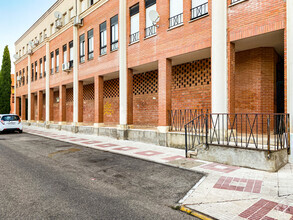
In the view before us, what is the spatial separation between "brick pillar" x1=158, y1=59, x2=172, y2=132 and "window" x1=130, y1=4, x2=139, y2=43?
294 cm

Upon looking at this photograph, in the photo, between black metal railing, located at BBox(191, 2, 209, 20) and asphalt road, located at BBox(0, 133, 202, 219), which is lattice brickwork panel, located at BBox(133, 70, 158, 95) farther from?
asphalt road, located at BBox(0, 133, 202, 219)

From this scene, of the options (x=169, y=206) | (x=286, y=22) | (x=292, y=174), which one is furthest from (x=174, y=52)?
(x=169, y=206)

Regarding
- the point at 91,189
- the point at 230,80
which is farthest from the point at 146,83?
the point at 91,189

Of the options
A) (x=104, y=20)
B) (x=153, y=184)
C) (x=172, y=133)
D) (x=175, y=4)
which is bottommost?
(x=153, y=184)

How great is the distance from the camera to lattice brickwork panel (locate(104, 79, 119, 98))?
1633 cm

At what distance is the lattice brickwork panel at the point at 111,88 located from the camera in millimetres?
16328

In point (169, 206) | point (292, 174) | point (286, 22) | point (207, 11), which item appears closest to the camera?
point (169, 206)

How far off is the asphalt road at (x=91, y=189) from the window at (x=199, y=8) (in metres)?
6.64

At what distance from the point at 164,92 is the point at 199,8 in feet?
13.0

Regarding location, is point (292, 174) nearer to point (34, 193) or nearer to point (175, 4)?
point (34, 193)

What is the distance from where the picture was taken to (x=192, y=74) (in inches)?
437

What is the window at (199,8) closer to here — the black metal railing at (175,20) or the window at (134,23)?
the black metal railing at (175,20)

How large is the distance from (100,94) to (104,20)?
16.3ft

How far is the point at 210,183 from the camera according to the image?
4.62 m
